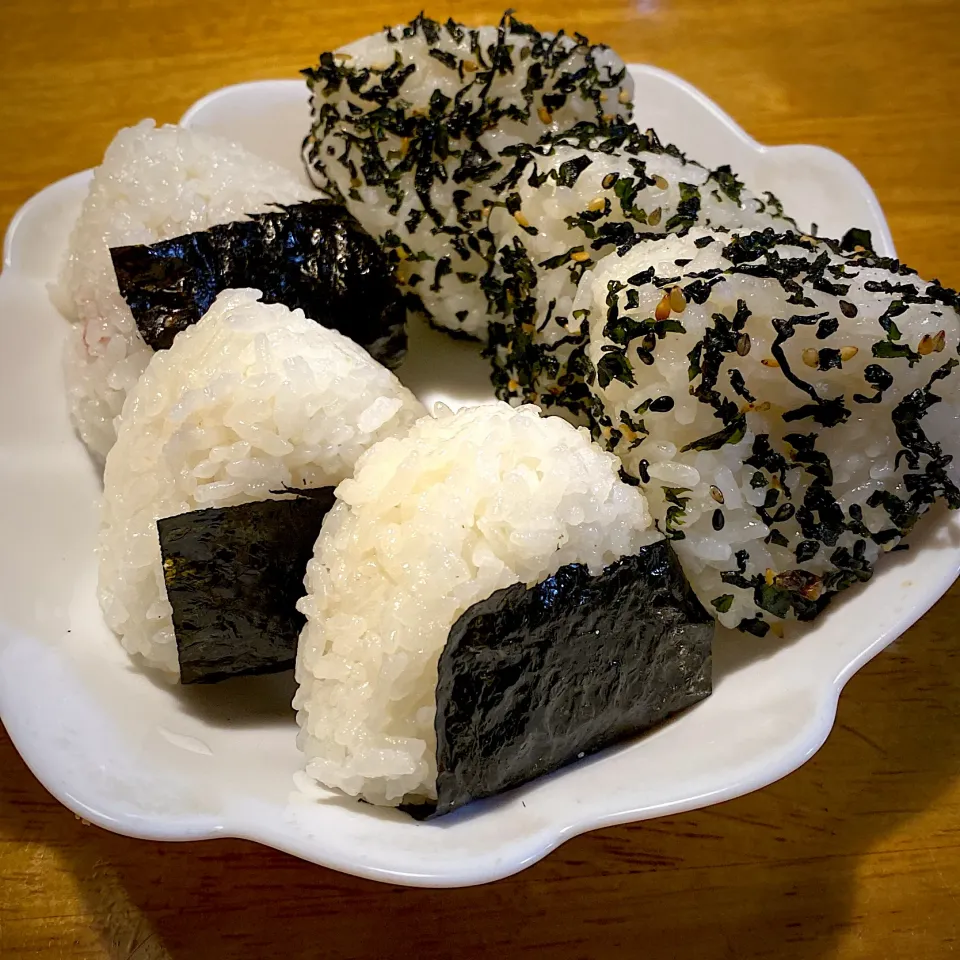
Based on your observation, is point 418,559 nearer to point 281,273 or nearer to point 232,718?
point 232,718

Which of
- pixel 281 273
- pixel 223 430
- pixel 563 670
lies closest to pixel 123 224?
pixel 281 273

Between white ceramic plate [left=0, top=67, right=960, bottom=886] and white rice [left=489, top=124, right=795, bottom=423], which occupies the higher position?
white rice [left=489, top=124, right=795, bottom=423]

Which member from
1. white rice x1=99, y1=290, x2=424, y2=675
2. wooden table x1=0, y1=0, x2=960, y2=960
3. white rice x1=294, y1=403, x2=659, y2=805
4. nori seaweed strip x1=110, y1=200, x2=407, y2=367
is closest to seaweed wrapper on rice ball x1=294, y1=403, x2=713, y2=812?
white rice x1=294, y1=403, x2=659, y2=805

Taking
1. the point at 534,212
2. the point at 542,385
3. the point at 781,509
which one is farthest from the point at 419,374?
the point at 781,509

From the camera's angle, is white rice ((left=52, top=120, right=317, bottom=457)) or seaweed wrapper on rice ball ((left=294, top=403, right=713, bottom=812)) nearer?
seaweed wrapper on rice ball ((left=294, top=403, right=713, bottom=812))

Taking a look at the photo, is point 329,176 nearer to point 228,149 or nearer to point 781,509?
point 228,149

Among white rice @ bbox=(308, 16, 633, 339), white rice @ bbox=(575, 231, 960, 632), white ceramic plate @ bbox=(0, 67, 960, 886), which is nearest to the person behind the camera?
white ceramic plate @ bbox=(0, 67, 960, 886)

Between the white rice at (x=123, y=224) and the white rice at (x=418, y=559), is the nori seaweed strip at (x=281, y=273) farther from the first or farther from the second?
the white rice at (x=418, y=559)

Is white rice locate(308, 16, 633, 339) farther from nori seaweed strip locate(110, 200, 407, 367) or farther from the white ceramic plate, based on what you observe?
the white ceramic plate
